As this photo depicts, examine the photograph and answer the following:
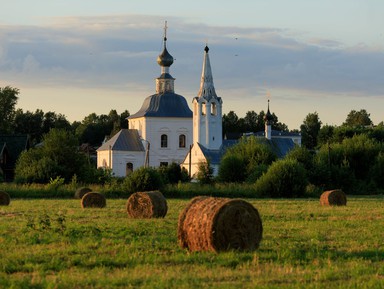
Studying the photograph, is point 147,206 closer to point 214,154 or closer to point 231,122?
point 214,154

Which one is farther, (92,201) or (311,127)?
(311,127)

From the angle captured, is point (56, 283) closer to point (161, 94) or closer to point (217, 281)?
point (217, 281)

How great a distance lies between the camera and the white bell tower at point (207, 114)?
11269cm

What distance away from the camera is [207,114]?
4476 inches

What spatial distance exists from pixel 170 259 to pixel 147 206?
13372mm

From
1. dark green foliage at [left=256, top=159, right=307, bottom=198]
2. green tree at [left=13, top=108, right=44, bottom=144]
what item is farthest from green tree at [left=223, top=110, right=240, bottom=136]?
dark green foliage at [left=256, top=159, right=307, bottom=198]

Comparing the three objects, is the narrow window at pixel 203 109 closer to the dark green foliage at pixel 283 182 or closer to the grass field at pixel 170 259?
the dark green foliage at pixel 283 182

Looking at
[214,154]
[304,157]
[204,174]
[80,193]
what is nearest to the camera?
[80,193]

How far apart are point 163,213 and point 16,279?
15761 millimetres

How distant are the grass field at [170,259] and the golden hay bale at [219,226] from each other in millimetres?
339

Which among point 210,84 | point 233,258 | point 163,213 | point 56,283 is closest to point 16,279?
point 56,283

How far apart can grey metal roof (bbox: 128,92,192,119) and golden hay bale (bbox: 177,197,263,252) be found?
9681cm

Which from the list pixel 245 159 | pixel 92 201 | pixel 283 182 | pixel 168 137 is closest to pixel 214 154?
pixel 168 137

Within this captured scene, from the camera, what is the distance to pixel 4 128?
12044cm
